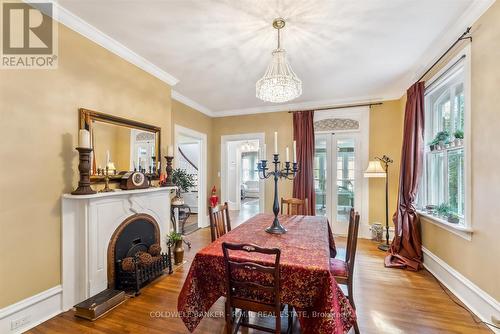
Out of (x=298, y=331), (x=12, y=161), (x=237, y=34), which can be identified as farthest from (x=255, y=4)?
(x=298, y=331)

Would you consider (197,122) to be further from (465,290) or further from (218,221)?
(465,290)

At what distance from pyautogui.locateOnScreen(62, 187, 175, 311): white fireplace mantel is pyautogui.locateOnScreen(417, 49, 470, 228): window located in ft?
12.1

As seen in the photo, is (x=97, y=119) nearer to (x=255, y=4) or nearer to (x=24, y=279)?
(x=24, y=279)

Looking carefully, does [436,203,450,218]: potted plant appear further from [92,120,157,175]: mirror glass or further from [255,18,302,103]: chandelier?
[92,120,157,175]: mirror glass

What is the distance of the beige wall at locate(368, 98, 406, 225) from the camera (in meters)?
4.22

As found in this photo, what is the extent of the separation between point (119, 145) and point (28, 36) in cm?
121

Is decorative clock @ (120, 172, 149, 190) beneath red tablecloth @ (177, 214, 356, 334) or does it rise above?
above

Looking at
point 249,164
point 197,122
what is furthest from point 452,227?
point 249,164

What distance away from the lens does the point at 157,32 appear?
2418 millimetres

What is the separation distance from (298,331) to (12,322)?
2.31 metres

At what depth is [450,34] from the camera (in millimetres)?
2422

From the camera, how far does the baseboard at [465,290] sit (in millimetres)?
1907

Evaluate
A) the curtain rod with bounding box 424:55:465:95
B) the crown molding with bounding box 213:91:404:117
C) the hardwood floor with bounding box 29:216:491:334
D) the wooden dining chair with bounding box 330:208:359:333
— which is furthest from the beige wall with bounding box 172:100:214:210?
the curtain rod with bounding box 424:55:465:95

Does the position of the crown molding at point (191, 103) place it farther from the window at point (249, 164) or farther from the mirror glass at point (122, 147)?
the window at point (249, 164)
